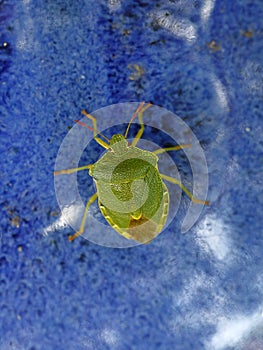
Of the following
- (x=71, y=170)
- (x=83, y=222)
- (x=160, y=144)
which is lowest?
(x=83, y=222)

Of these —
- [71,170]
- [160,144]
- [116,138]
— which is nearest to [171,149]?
[160,144]

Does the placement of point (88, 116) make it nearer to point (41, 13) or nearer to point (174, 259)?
point (41, 13)

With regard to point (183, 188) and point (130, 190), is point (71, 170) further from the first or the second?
point (183, 188)

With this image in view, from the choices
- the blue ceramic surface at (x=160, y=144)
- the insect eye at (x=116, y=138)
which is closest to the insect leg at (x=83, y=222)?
the blue ceramic surface at (x=160, y=144)

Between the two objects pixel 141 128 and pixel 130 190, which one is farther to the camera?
pixel 141 128

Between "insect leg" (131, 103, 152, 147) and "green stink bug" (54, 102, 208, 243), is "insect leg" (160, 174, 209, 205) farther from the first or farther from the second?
"insect leg" (131, 103, 152, 147)

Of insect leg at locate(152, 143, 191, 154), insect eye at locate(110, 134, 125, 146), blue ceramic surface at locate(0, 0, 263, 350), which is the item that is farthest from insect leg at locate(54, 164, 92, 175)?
insect leg at locate(152, 143, 191, 154)
